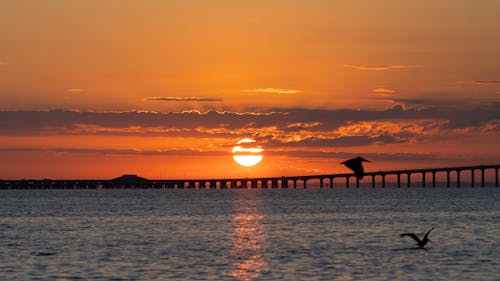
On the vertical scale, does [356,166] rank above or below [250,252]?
above

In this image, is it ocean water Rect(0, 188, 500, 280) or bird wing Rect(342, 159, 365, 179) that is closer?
bird wing Rect(342, 159, 365, 179)

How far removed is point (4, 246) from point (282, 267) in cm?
2809

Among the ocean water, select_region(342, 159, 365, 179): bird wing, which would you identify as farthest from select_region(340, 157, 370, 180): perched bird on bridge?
the ocean water

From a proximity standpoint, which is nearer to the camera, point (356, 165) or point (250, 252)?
point (356, 165)

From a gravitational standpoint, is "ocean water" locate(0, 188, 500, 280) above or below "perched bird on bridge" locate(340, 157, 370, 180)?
below

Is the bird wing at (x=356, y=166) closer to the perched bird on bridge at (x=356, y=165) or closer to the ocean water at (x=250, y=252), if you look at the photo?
the perched bird on bridge at (x=356, y=165)

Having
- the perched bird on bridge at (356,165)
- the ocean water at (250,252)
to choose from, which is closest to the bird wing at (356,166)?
the perched bird on bridge at (356,165)

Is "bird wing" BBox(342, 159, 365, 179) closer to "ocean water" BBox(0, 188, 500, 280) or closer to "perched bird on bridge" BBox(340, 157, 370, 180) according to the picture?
"perched bird on bridge" BBox(340, 157, 370, 180)

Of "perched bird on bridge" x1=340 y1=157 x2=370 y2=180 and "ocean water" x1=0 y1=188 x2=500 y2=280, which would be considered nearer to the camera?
"perched bird on bridge" x1=340 y1=157 x2=370 y2=180

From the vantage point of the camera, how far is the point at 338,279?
54.8 m

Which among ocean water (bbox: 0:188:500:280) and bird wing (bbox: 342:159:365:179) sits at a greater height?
bird wing (bbox: 342:159:365:179)

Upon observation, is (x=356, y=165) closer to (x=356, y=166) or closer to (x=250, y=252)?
(x=356, y=166)

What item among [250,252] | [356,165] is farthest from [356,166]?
[250,252]

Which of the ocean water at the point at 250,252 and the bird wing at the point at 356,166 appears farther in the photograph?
the ocean water at the point at 250,252
